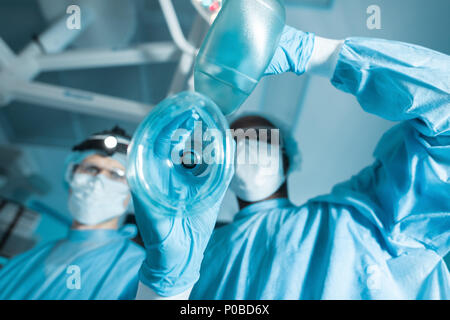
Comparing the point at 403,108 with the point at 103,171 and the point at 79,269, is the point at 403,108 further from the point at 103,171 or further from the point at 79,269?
the point at 79,269

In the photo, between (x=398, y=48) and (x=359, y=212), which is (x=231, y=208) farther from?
(x=398, y=48)

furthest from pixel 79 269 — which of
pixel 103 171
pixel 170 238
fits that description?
pixel 170 238

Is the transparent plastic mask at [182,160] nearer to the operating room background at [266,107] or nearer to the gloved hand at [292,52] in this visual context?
the gloved hand at [292,52]

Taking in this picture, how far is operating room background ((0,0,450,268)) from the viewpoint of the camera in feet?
3.53

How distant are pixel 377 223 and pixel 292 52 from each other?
21.6 inches

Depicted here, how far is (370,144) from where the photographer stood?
1256 millimetres

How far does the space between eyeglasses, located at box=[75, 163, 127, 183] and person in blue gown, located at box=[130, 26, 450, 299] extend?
50 cm

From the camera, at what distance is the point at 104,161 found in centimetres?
127

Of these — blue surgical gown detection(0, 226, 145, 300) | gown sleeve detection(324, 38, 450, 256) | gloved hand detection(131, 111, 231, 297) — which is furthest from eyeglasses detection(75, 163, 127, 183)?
gown sleeve detection(324, 38, 450, 256)

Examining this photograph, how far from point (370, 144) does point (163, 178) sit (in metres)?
0.98

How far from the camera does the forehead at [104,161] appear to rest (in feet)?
4.15

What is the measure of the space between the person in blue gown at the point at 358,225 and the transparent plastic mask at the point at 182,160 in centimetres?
8

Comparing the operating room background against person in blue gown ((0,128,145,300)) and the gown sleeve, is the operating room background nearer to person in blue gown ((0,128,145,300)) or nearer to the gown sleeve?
the gown sleeve
